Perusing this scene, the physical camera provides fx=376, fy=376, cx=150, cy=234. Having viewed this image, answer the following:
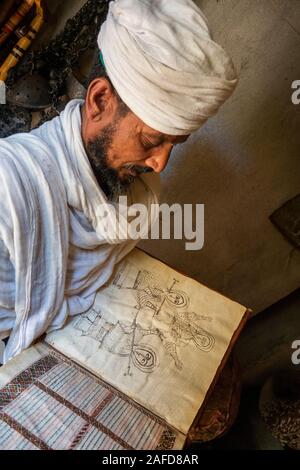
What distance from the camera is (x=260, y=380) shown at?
2.14 m

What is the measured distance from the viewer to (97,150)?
1.12 metres

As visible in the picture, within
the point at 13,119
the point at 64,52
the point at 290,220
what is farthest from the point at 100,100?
the point at 290,220

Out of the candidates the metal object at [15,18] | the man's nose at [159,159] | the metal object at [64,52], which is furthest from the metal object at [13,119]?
the man's nose at [159,159]

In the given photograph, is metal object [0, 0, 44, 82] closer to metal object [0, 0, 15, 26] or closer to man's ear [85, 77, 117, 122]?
metal object [0, 0, 15, 26]

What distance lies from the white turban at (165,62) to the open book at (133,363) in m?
0.61

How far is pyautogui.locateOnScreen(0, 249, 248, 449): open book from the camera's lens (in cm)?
99

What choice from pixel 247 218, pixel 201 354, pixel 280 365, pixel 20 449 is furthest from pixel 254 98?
pixel 20 449

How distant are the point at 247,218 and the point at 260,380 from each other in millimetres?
934

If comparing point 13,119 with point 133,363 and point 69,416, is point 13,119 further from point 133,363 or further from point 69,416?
point 69,416

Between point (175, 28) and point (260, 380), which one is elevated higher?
point (175, 28)

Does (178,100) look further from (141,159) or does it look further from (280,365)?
(280,365)

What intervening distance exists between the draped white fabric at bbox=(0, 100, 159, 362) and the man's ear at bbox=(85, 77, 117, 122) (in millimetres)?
75

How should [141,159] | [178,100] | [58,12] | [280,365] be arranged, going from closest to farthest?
[178,100], [141,159], [58,12], [280,365]

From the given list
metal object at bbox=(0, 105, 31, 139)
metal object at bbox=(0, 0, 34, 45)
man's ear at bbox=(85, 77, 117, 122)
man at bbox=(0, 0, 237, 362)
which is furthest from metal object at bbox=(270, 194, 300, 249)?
metal object at bbox=(0, 0, 34, 45)
